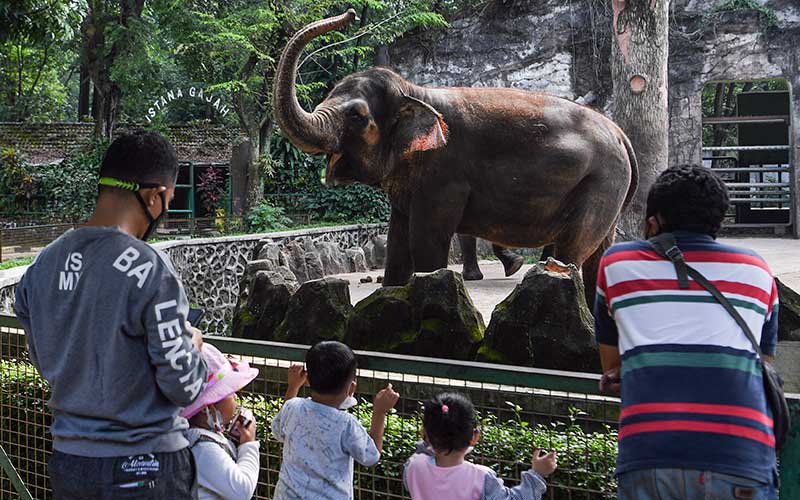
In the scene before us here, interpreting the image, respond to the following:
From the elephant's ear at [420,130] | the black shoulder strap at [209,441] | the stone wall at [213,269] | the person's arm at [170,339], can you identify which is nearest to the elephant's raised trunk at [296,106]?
the elephant's ear at [420,130]

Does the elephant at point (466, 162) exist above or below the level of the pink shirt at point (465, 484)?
above

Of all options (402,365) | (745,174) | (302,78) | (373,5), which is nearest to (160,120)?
(302,78)

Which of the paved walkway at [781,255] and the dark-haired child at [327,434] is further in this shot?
the paved walkway at [781,255]

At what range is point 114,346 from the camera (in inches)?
87.0

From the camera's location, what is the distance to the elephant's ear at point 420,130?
6223mm

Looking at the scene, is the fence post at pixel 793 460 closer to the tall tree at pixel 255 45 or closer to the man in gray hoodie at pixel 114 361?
the man in gray hoodie at pixel 114 361

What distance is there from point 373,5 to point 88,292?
18.4 metres

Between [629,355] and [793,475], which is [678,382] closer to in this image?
[629,355]

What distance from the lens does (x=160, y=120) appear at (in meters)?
23.5

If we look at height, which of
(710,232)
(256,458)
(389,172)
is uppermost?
(389,172)

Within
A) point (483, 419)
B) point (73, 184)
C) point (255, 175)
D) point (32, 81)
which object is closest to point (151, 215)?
point (483, 419)

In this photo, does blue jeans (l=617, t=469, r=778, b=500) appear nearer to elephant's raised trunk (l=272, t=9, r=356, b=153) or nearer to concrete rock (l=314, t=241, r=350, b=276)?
elephant's raised trunk (l=272, t=9, r=356, b=153)

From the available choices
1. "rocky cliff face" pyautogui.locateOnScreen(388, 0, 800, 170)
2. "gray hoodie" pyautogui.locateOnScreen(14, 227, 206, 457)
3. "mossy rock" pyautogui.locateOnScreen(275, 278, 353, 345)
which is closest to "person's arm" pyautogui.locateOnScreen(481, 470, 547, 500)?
"gray hoodie" pyautogui.locateOnScreen(14, 227, 206, 457)

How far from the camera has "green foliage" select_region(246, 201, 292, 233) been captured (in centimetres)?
1712
